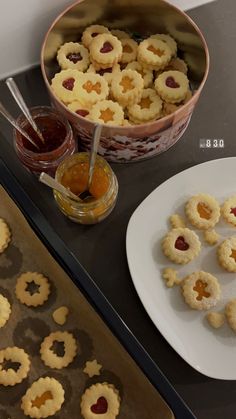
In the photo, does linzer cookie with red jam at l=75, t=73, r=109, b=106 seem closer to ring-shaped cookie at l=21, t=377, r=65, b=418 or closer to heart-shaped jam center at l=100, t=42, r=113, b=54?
heart-shaped jam center at l=100, t=42, r=113, b=54

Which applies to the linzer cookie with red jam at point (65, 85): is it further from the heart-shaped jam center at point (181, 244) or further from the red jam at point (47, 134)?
the heart-shaped jam center at point (181, 244)

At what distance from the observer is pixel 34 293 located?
81 centimetres

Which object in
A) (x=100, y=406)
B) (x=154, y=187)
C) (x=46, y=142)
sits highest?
(x=46, y=142)

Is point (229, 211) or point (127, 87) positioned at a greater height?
point (127, 87)

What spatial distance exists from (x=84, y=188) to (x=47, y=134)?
95mm

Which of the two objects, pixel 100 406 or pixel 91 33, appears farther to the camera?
pixel 91 33

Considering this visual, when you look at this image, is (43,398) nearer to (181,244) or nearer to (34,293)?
(34,293)

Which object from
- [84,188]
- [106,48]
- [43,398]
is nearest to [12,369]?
[43,398]

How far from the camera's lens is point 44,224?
0.81 m

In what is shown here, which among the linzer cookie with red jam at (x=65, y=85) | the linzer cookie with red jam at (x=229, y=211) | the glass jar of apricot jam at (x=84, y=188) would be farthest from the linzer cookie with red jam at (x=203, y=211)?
the linzer cookie with red jam at (x=65, y=85)

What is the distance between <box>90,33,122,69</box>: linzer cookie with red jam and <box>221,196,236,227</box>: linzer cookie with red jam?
0.26 m

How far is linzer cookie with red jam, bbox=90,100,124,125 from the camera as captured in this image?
818mm

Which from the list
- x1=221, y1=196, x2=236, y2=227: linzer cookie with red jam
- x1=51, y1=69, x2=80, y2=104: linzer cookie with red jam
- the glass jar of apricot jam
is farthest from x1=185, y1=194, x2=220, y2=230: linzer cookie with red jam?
x1=51, y1=69, x2=80, y2=104: linzer cookie with red jam

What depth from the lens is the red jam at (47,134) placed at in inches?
32.7
